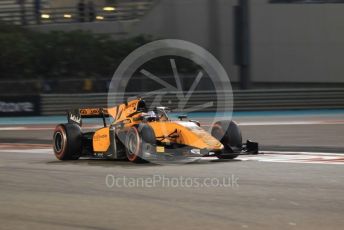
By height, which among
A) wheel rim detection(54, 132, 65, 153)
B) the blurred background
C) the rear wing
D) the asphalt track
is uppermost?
the blurred background

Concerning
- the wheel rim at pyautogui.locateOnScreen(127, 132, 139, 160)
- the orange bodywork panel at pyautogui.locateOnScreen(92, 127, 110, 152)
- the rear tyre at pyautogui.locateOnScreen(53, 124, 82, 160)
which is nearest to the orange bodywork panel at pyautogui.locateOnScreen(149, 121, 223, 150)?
the wheel rim at pyautogui.locateOnScreen(127, 132, 139, 160)

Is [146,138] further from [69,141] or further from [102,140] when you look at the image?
[69,141]

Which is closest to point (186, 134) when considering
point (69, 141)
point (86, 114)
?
point (69, 141)

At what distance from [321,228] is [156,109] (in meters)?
5.82

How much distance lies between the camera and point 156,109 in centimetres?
1190

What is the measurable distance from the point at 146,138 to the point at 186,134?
0.67 meters

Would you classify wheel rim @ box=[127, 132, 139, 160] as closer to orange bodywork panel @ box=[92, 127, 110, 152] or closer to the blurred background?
orange bodywork panel @ box=[92, 127, 110, 152]

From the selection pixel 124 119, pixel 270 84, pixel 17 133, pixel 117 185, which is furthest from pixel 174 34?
pixel 117 185

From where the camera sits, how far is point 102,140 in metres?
12.2

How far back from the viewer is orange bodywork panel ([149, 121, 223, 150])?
11242 millimetres

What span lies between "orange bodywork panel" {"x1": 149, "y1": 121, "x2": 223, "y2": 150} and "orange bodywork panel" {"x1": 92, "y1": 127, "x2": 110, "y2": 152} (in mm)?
922

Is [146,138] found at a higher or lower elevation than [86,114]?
lower

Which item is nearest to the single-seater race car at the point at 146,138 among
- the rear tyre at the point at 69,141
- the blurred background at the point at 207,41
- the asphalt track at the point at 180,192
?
the rear tyre at the point at 69,141

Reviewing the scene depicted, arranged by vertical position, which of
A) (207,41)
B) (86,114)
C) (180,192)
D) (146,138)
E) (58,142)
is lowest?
(180,192)
